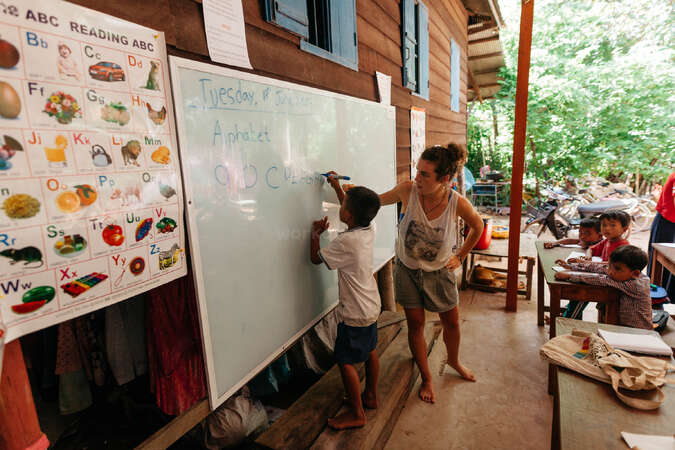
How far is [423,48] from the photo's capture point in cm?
432

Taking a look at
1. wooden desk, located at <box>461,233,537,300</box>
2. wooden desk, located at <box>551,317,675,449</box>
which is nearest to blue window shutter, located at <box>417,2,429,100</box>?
wooden desk, located at <box>461,233,537,300</box>

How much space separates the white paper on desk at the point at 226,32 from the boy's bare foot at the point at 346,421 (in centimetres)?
190

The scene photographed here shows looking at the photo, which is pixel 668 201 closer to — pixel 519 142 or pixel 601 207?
pixel 519 142

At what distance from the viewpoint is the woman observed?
230 cm

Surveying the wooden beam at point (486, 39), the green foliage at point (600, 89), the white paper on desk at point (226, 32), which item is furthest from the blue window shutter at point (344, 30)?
the green foliage at point (600, 89)

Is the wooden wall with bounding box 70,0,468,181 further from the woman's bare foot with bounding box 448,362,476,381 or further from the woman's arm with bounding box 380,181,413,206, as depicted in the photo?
the woman's bare foot with bounding box 448,362,476,381

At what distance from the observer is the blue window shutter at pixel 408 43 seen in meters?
3.67

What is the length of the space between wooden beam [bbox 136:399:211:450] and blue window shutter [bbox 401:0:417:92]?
3505mm

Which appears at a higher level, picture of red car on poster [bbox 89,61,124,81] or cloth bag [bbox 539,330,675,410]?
picture of red car on poster [bbox 89,61,124,81]

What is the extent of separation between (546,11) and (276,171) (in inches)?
538

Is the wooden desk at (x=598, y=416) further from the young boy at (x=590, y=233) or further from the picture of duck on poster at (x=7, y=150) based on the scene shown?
the young boy at (x=590, y=233)

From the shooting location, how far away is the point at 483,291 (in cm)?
521

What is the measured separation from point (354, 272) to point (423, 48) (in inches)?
136

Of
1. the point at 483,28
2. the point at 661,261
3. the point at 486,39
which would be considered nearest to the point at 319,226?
the point at 661,261
